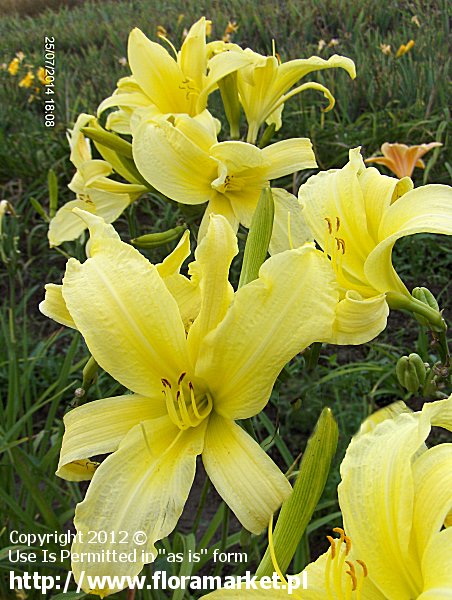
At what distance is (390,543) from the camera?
0.41 m

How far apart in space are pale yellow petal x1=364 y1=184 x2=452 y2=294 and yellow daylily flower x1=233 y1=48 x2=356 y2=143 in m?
0.48

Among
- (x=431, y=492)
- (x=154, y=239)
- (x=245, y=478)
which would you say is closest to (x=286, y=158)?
(x=154, y=239)

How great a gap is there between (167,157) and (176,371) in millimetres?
391

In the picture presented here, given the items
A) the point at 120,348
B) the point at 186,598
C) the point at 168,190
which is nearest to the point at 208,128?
the point at 168,190

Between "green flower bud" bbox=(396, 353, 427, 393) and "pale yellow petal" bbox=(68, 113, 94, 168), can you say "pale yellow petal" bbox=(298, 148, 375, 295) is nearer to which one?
"green flower bud" bbox=(396, 353, 427, 393)

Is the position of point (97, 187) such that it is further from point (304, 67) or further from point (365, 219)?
point (365, 219)

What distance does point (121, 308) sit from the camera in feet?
1.88

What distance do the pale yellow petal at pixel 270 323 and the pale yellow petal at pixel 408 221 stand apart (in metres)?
0.12

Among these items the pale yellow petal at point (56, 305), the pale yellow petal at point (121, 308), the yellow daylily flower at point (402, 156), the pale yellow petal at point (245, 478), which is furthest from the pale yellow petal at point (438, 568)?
the yellow daylily flower at point (402, 156)

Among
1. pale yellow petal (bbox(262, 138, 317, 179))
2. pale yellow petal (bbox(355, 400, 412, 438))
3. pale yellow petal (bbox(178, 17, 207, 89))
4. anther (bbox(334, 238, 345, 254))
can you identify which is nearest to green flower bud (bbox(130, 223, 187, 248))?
pale yellow petal (bbox(262, 138, 317, 179))

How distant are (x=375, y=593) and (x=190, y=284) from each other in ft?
1.01

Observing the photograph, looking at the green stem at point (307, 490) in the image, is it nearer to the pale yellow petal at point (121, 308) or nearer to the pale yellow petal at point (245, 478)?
the pale yellow petal at point (245, 478)

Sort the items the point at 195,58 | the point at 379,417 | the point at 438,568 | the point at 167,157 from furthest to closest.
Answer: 1. the point at 195,58
2. the point at 167,157
3. the point at 379,417
4. the point at 438,568

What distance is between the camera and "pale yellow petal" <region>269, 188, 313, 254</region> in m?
0.90
